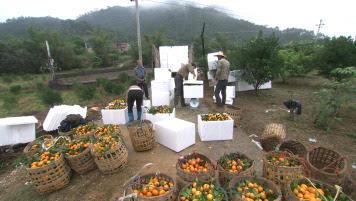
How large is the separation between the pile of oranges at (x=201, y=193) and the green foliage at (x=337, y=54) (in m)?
10.3

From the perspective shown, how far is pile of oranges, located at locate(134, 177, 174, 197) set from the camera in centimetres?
326

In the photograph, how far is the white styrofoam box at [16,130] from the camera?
6.79 meters

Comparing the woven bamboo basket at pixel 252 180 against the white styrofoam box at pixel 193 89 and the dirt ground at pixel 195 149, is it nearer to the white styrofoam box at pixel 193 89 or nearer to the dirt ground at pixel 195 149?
the dirt ground at pixel 195 149

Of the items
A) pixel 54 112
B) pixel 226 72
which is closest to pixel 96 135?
pixel 54 112

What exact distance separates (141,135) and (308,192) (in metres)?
3.38

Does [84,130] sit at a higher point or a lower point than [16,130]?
higher

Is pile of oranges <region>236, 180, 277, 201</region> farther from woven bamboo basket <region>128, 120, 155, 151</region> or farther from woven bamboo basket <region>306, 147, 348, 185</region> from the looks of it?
woven bamboo basket <region>128, 120, 155, 151</region>

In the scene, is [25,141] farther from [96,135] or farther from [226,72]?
[226,72]

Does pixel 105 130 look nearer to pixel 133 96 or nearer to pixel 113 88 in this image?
pixel 133 96

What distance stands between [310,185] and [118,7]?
96.8 meters

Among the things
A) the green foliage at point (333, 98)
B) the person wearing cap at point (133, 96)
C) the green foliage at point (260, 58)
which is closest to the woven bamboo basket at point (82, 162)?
the person wearing cap at point (133, 96)

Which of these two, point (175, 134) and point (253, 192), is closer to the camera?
point (253, 192)

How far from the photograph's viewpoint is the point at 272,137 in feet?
17.5

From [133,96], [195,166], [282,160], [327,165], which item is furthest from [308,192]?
[133,96]
